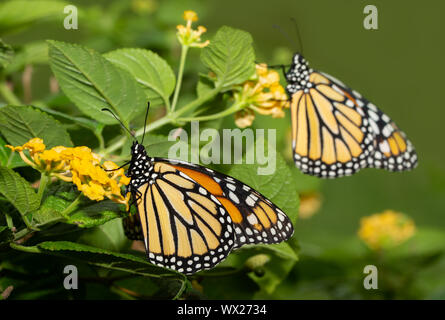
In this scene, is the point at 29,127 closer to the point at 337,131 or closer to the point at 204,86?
the point at 204,86


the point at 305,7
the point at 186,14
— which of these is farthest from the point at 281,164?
the point at 305,7

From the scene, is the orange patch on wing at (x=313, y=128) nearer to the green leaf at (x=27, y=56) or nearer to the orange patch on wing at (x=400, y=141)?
the orange patch on wing at (x=400, y=141)

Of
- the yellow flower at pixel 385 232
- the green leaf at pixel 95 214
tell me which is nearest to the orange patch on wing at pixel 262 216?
the green leaf at pixel 95 214

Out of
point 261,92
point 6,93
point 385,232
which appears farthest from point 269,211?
point 385,232

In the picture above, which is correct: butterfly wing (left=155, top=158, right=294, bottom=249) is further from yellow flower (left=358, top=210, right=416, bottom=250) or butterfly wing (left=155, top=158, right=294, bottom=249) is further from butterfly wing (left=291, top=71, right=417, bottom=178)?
yellow flower (left=358, top=210, right=416, bottom=250)

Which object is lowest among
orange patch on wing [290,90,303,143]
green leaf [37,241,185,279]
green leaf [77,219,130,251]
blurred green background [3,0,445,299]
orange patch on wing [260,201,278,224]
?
green leaf [37,241,185,279]

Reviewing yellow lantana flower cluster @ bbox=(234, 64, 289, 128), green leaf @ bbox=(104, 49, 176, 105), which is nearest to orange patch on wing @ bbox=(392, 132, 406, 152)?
yellow lantana flower cluster @ bbox=(234, 64, 289, 128)

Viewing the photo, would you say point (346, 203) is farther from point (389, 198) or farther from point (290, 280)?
point (290, 280)
